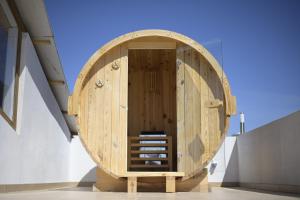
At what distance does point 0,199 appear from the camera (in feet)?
10.4

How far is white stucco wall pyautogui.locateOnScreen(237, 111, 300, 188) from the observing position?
201 inches

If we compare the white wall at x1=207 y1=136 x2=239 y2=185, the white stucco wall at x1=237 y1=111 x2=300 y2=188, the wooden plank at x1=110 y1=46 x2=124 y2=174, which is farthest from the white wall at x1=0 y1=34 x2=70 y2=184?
the white stucco wall at x1=237 y1=111 x2=300 y2=188

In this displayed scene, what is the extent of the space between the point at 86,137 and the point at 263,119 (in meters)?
3.53

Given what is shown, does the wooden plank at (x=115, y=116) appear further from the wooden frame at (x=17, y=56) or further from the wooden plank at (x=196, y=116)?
the wooden frame at (x=17, y=56)

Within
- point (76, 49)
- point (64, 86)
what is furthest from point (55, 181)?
point (76, 49)

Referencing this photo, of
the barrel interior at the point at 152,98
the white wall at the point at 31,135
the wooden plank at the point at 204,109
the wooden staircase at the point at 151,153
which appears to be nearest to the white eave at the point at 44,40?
the white wall at the point at 31,135

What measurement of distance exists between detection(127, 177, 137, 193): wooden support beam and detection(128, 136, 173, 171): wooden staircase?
1503 mm

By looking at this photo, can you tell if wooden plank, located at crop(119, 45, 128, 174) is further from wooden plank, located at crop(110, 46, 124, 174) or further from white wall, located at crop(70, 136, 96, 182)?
white wall, located at crop(70, 136, 96, 182)

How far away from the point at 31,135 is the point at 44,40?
145 centimetres

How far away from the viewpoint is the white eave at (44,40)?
4773 millimetres

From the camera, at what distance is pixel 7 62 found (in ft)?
14.8

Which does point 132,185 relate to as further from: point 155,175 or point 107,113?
point 107,113

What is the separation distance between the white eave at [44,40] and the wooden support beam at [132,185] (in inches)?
95.2

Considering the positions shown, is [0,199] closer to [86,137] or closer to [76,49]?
[86,137]
